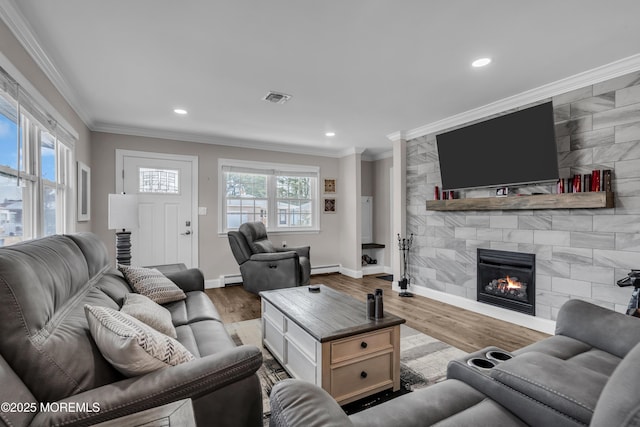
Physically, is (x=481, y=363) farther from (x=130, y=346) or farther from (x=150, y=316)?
(x=150, y=316)

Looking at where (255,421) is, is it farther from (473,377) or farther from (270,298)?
(270,298)

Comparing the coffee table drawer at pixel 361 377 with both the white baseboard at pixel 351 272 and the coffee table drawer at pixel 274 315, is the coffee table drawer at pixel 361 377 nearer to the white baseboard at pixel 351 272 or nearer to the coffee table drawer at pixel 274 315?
the coffee table drawer at pixel 274 315

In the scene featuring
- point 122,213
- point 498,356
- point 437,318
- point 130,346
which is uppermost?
point 122,213

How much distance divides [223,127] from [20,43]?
2.40 m

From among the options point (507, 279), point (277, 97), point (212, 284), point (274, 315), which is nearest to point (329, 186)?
point (212, 284)

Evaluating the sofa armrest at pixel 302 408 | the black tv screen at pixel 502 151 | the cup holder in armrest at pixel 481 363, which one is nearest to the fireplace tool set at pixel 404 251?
the black tv screen at pixel 502 151

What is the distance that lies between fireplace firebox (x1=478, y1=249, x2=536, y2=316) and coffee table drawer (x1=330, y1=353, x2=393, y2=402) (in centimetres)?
209

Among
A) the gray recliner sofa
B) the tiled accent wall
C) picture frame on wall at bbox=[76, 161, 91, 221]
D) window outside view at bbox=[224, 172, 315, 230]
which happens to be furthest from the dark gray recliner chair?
the gray recliner sofa

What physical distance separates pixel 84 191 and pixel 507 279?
5080 millimetres

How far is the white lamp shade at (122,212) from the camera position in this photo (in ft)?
10.6

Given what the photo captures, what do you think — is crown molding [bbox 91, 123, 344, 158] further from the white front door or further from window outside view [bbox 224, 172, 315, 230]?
window outside view [bbox 224, 172, 315, 230]

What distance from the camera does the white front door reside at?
14.6 feet

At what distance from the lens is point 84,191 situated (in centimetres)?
377

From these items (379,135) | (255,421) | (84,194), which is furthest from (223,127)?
(255,421)
